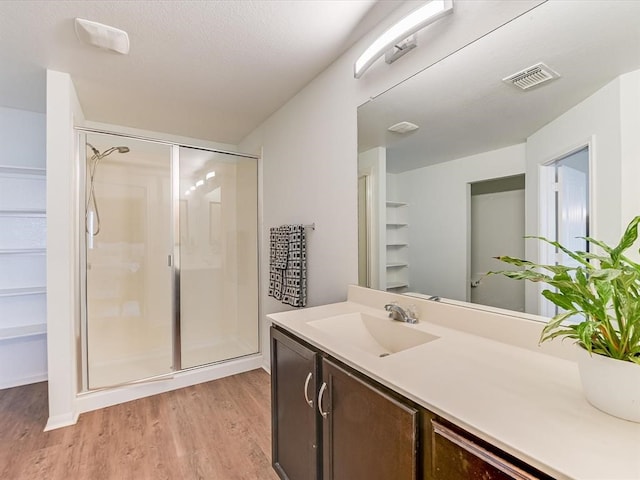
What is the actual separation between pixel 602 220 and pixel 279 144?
7.65ft

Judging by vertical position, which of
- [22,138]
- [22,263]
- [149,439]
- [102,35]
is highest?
[102,35]

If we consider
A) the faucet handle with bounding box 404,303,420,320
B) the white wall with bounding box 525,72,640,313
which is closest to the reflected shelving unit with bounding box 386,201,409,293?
the faucet handle with bounding box 404,303,420,320

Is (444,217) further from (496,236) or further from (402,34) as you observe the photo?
(402,34)

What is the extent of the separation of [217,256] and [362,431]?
2.67 m

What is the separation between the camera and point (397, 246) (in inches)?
64.5

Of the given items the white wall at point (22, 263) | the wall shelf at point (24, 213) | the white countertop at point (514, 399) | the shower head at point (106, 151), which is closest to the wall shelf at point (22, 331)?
the white wall at point (22, 263)

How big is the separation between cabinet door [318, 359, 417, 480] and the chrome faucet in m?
0.44

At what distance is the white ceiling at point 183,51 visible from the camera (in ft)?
4.98

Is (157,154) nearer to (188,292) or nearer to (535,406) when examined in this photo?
(188,292)

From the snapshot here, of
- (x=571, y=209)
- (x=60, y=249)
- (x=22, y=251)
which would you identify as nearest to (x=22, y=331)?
(x=22, y=251)

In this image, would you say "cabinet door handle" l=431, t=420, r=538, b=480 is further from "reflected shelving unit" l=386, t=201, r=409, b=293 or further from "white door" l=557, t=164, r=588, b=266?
"reflected shelving unit" l=386, t=201, r=409, b=293

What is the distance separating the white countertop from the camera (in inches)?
21.3

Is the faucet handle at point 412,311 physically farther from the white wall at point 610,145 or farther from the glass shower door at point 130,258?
the glass shower door at point 130,258

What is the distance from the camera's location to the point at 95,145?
2.62 meters
